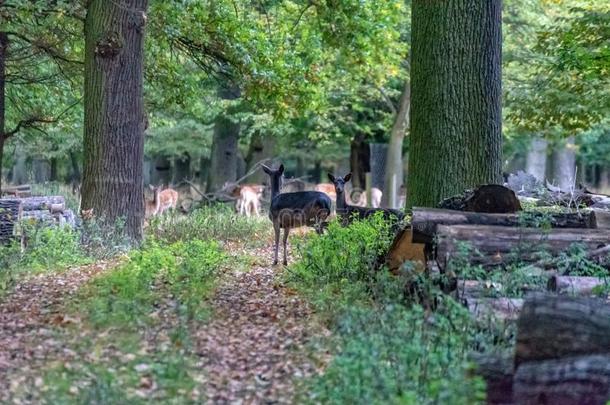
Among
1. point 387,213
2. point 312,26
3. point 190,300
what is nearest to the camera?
point 190,300

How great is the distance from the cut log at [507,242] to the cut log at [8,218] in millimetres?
6755

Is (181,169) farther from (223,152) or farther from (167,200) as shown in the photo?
(167,200)

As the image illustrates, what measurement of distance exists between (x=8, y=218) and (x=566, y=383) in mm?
9753

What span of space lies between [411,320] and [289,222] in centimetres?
784

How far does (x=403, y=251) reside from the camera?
9.51m

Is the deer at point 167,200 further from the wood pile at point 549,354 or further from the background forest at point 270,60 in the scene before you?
the wood pile at point 549,354

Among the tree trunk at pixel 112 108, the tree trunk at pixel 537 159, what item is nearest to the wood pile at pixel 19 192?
the tree trunk at pixel 112 108

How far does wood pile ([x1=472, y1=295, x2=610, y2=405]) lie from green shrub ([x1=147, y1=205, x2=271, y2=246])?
10737 mm

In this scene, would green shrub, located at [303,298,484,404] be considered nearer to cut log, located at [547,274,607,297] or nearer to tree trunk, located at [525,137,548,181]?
cut log, located at [547,274,607,297]

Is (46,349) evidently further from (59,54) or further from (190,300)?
(59,54)

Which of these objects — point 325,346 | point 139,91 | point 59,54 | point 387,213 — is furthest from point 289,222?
point 325,346

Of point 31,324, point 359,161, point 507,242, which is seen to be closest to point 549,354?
point 507,242

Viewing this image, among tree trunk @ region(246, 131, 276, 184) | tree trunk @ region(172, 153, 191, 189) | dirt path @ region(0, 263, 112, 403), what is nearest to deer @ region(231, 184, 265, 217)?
tree trunk @ region(246, 131, 276, 184)

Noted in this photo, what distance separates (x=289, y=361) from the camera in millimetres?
6906
